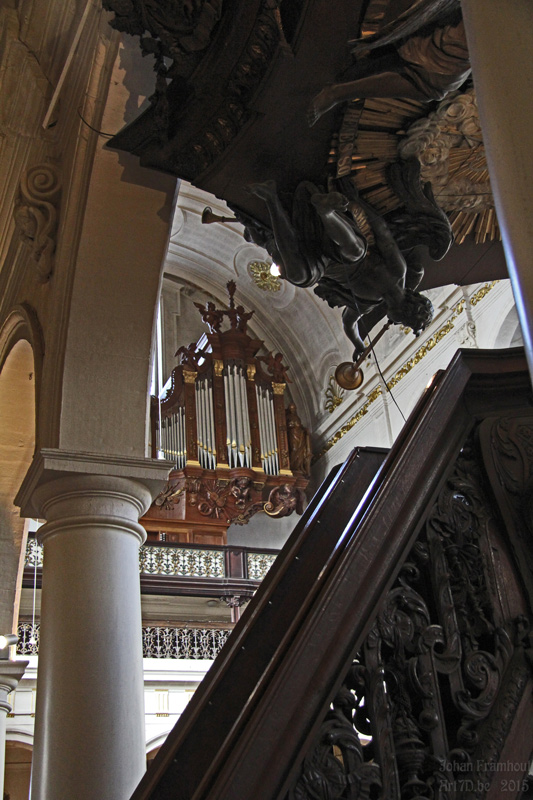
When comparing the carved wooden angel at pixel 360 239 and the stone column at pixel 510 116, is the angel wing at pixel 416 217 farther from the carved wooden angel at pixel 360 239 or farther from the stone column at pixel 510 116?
the stone column at pixel 510 116

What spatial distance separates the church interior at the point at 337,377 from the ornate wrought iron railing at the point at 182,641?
4.57m

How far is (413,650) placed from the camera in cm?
171

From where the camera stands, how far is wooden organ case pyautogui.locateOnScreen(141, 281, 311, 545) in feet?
38.5

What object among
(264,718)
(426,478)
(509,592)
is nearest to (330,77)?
(426,478)

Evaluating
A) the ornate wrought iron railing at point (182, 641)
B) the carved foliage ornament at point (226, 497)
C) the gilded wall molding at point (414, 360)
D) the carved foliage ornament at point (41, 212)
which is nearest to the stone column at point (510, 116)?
the carved foliage ornament at point (41, 212)

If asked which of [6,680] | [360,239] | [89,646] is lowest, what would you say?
[89,646]

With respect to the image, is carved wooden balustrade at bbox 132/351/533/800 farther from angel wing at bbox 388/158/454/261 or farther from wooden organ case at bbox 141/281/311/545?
wooden organ case at bbox 141/281/311/545

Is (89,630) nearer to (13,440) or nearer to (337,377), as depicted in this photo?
(13,440)

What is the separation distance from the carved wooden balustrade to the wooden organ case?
965 cm

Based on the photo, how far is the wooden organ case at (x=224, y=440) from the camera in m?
11.7

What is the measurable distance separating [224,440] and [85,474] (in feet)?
25.3

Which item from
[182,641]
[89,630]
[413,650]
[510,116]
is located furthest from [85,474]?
[182,641]

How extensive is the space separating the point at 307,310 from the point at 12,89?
7332 millimetres

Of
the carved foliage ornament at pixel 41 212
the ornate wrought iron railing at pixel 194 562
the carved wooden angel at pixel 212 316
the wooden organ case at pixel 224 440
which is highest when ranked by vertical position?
the carved wooden angel at pixel 212 316
